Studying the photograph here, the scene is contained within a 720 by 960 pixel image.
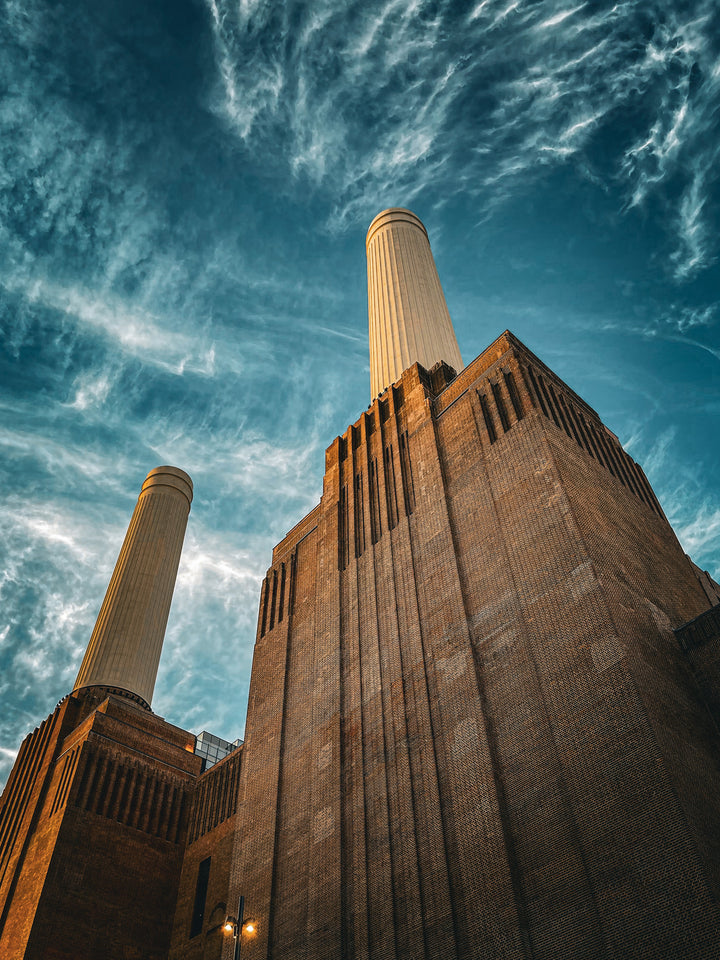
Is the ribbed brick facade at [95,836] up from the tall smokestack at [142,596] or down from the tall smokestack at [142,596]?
down

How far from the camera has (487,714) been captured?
1805 centimetres

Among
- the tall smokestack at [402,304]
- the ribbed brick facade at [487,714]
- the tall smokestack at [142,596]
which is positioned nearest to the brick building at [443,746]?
the ribbed brick facade at [487,714]

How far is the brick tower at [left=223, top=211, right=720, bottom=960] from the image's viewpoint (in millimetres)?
13953

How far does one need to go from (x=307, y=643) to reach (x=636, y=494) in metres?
13.2

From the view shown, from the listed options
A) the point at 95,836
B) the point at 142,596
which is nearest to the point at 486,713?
the point at 95,836

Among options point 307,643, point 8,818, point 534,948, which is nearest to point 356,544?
point 307,643

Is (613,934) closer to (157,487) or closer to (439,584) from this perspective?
(439,584)

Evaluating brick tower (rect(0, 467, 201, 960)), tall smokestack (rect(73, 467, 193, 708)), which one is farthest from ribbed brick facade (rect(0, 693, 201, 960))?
tall smokestack (rect(73, 467, 193, 708))

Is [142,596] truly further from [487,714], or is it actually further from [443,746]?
[487,714]

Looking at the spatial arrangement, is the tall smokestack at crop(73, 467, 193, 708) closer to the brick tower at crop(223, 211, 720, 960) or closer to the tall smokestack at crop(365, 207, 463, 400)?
the brick tower at crop(223, 211, 720, 960)

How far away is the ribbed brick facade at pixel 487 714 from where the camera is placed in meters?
14.0

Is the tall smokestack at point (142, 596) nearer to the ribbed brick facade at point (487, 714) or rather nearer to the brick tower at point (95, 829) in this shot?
the brick tower at point (95, 829)

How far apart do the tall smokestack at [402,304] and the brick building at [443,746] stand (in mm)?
9344

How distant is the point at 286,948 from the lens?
1995cm
